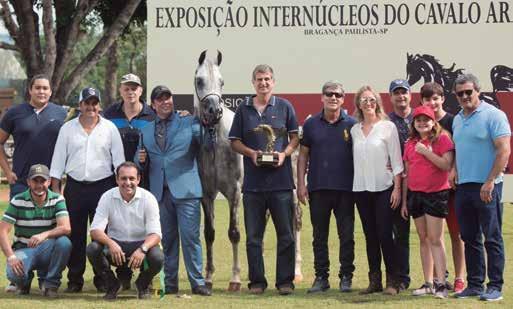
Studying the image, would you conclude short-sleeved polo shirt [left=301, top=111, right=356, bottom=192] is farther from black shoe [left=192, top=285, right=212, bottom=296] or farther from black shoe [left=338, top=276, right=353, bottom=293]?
black shoe [left=192, top=285, right=212, bottom=296]

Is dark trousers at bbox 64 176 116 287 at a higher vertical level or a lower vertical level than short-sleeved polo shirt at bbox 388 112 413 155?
lower

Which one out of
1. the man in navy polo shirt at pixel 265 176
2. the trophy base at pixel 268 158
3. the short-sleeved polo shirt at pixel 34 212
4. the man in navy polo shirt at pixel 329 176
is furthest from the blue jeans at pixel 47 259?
the man in navy polo shirt at pixel 329 176

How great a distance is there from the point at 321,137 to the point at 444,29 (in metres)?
4.82

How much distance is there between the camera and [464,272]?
9.41 metres

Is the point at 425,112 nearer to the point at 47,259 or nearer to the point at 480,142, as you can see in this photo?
the point at 480,142

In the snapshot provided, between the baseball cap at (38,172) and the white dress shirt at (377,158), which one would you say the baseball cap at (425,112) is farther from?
the baseball cap at (38,172)

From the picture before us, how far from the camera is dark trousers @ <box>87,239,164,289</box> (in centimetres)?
859

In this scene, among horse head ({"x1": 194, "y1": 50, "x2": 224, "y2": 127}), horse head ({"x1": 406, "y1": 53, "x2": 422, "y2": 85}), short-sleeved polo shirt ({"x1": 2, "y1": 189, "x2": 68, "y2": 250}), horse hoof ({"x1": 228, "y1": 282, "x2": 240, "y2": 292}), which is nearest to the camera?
short-sleeved polo shirt ({"x1": 2, "y1": 189, "x2": 68, "y2": 250})

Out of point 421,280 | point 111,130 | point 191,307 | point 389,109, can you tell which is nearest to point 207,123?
point 111,130

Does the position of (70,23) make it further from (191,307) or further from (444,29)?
(191,307)

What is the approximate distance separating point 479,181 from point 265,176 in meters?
1.85

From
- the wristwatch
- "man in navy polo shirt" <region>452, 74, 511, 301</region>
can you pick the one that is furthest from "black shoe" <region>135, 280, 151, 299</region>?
"man in navy polo shirt" <region>452, 74, 511, 301</region>

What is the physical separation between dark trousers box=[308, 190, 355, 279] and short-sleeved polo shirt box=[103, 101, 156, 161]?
5.36ft

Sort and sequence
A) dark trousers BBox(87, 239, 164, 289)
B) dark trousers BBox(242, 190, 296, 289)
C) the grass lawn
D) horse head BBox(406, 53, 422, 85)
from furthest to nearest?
horse head BBox(406, 53, 422, 85) → dark trousers BBox(242, 190, 296, 289) → dark trousers BBox(87, 239, 164, 289) → the grass lawn
